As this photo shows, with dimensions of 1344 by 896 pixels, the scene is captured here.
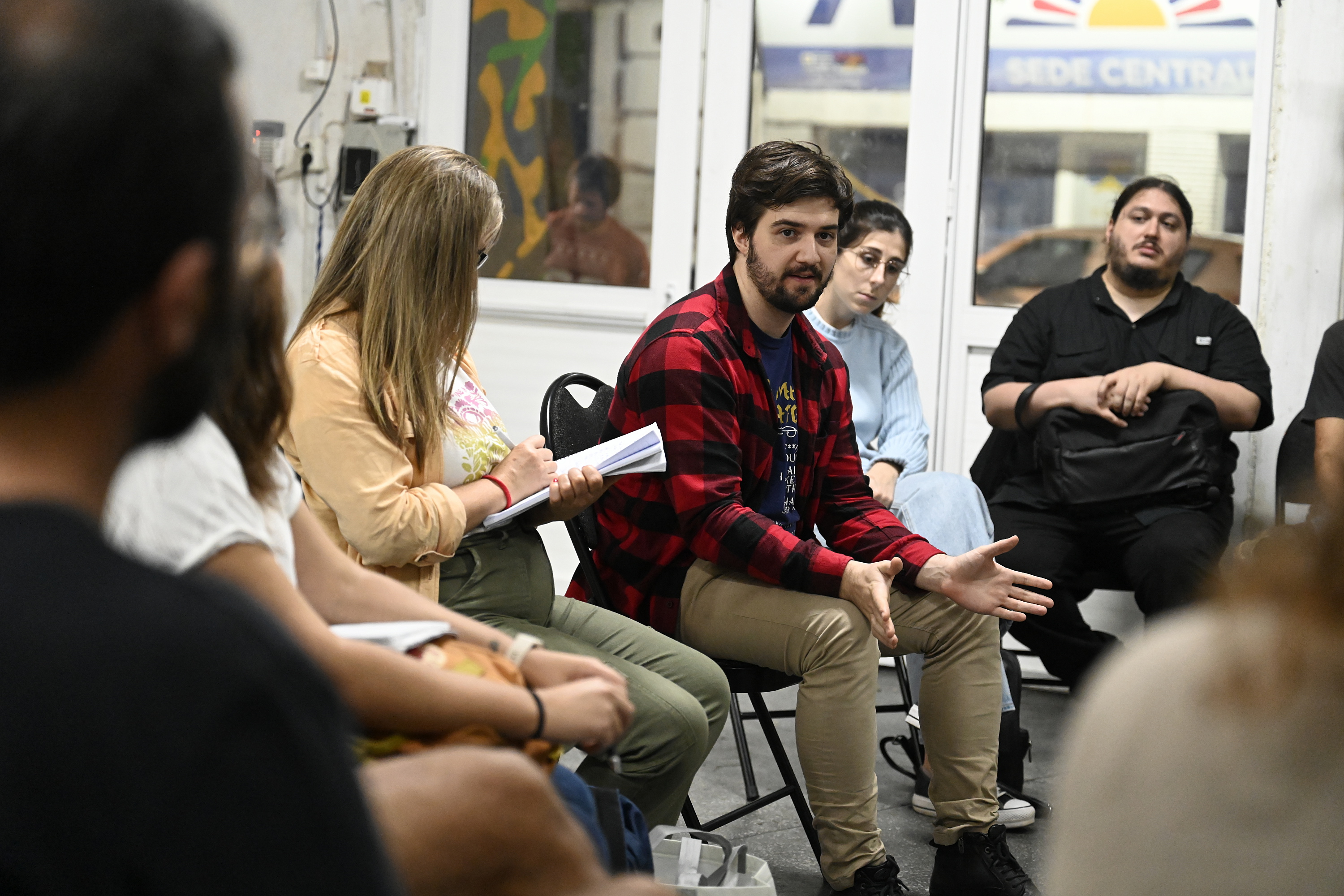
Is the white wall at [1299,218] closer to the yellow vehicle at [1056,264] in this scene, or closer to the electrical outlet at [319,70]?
the yellow vehicle at [1056,264]

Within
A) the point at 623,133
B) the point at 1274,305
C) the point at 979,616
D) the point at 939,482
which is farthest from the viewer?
the point at 623,133

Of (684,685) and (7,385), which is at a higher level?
(7,385)

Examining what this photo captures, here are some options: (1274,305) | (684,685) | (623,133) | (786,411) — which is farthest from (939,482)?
(623,133)

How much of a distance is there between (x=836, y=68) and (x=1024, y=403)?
1.46m

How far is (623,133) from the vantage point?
4.39 m

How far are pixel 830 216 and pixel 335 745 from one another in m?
2.10

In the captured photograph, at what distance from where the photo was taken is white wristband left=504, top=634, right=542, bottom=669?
1402 millimetres

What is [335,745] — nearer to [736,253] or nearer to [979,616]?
[979,616]

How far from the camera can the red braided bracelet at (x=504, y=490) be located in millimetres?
1997

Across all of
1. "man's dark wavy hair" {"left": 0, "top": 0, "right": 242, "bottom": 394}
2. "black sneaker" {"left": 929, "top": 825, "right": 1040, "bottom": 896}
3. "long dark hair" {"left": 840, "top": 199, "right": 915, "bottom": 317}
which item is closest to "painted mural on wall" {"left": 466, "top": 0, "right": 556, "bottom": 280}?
"long dark hair" {"left": 840, "top": 199, "right": 915, "bottom": 317}

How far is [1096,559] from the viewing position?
324 centimetres

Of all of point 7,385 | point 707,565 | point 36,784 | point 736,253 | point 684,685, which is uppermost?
point 736,253

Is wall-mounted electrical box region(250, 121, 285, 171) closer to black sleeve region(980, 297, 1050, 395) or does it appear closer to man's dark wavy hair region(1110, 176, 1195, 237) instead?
black sleeve region(980, 297, 1050, 395)

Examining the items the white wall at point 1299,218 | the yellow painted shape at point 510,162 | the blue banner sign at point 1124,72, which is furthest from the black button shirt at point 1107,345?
the yellow painted shape at point 510,162
